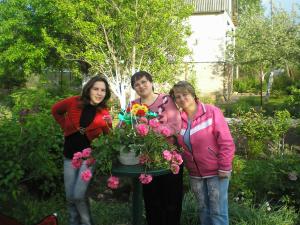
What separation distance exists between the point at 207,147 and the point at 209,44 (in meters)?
23.0

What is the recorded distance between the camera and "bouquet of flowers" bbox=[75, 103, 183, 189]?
306 cm

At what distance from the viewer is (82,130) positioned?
352 centimetres

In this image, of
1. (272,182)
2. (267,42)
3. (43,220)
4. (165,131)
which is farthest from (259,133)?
(267,42)

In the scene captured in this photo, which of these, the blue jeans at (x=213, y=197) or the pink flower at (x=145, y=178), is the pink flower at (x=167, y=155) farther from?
the blue jeans at (x=213, y=197)

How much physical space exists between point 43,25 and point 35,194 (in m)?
15.3

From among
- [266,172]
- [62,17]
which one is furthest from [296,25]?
[266,172]

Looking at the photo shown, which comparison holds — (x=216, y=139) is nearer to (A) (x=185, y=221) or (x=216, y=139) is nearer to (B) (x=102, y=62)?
(A) (x=185, y=221)

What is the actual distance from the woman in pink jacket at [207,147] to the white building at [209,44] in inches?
872

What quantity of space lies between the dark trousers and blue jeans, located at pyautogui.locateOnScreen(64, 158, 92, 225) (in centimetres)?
56

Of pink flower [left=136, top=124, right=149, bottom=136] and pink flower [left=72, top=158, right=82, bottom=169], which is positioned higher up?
pink flower [left=136, top=124, right=149, bottom=136]

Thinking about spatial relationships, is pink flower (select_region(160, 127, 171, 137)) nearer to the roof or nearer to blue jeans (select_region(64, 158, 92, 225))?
blue jeans (select_region(64, 158, 92, 225))

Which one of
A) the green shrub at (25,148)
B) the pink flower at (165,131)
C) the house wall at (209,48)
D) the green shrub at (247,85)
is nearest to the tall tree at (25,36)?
the house wall at (209,48)

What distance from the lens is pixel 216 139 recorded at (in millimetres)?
3309

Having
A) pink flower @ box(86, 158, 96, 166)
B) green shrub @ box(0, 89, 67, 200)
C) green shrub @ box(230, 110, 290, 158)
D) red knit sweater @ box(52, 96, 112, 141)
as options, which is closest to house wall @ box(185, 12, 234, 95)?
green shrub @ box(230, 110, 290, 158)
